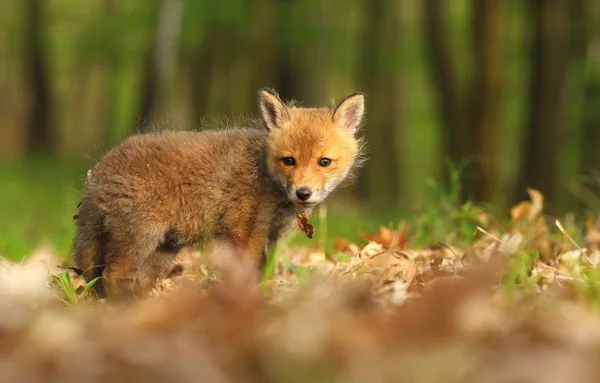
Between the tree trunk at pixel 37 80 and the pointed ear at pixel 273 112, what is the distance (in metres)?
28.6

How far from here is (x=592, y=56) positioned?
80.9ft

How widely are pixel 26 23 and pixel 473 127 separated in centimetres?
2231

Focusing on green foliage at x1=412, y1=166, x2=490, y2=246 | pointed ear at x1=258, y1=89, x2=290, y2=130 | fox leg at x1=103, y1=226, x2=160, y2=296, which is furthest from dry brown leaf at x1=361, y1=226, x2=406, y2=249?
fox leg at x1=103, y1=226, x2=160, y2=296

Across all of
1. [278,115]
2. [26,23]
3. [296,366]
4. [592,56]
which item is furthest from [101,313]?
[26,23]

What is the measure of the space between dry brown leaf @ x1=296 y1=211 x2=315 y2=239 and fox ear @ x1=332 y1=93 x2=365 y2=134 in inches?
30.0

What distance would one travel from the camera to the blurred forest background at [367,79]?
15578 millimetres

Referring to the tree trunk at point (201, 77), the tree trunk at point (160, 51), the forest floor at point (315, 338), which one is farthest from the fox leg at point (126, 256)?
the tree trunk at point (201, 77)

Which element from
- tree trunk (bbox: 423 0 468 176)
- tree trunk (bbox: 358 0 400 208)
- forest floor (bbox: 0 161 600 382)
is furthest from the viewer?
tree trunk (bbox: 358 0 400 208)

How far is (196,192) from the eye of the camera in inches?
217

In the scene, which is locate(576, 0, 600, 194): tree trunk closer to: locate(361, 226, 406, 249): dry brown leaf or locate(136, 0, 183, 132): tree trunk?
locate(136, 0, 183, 132): tree trunk

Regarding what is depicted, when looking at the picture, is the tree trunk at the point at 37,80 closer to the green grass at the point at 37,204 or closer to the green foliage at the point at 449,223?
the green grass at the point at 37,204

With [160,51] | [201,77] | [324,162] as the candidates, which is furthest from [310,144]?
[201,77]

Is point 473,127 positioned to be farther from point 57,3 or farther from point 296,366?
point 57,3

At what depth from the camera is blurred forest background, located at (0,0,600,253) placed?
15.6m
